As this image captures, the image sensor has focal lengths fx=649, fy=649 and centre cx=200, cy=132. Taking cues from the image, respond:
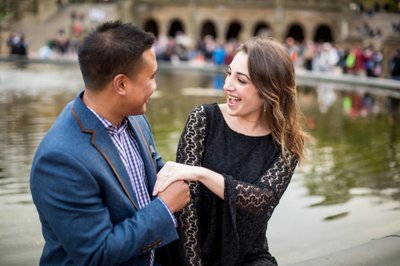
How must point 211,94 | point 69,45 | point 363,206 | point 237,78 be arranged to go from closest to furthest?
1. point 237,78
2. point 363,206
3. point 211,94
4. point 69,45

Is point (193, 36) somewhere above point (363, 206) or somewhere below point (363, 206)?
below

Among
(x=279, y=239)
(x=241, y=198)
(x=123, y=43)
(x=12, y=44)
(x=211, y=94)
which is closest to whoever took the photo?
(x=123, y=43)

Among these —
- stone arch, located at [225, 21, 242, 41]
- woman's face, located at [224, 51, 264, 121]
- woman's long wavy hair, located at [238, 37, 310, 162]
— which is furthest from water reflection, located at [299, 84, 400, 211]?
stone arch, located at [225, 21, 242, 41]

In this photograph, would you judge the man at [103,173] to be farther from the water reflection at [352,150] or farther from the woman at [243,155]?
the water reflection at [352,150]

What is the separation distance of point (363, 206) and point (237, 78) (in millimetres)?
4365

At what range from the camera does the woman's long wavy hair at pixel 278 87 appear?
10.6ft

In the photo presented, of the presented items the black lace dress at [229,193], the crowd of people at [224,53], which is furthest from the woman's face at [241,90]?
the crowd of people at [224,53]

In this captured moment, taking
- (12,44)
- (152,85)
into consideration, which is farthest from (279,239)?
(12,44)

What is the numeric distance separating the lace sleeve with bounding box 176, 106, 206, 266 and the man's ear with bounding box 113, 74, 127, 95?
67 centimetres

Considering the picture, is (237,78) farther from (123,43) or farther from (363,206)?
(363,206)

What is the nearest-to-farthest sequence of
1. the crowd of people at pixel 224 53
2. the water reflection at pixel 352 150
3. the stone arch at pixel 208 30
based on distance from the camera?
the water reflection at pixel 352 150
the crowd of people at pixel 224 53
the stone arch at pixel 208 30

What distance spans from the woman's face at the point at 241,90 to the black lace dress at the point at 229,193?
11 centimetres

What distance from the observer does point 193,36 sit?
5466cm

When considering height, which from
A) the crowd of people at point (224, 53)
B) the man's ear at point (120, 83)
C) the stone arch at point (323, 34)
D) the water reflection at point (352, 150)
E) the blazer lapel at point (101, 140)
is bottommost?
the stone arch at point (323, 34)
